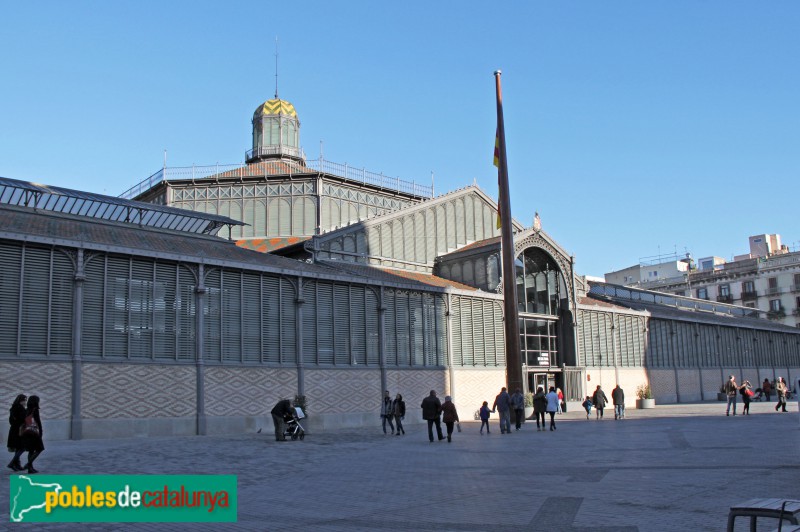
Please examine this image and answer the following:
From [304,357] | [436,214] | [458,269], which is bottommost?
[304,357]

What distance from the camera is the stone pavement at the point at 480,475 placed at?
421 inches

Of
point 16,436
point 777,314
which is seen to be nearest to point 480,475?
point 16,436

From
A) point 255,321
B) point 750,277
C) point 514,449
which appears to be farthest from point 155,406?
point 750,277

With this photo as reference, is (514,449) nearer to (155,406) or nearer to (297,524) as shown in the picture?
(297,524)

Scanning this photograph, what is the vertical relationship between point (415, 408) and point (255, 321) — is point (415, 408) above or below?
below

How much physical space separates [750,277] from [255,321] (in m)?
76.0

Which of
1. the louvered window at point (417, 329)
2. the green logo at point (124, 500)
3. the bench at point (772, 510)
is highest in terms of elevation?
the louvered window at point (417, 329)

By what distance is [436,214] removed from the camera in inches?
1896

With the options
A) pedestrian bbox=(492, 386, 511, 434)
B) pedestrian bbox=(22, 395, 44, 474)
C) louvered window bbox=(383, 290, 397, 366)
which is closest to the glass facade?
louvered window bbox=(383, 290, 397, 366)

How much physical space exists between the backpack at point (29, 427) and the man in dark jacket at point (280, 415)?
34.4 feet

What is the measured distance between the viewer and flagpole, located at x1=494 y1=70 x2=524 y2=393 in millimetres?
32156

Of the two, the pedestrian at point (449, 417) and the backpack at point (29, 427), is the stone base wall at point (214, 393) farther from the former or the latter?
the backpack at point (29, 427)

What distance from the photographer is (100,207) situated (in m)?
33.7

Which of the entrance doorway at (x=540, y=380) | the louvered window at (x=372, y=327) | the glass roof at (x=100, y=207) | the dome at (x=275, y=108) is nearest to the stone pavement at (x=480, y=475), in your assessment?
the louvered window at (x=372, y=327)
